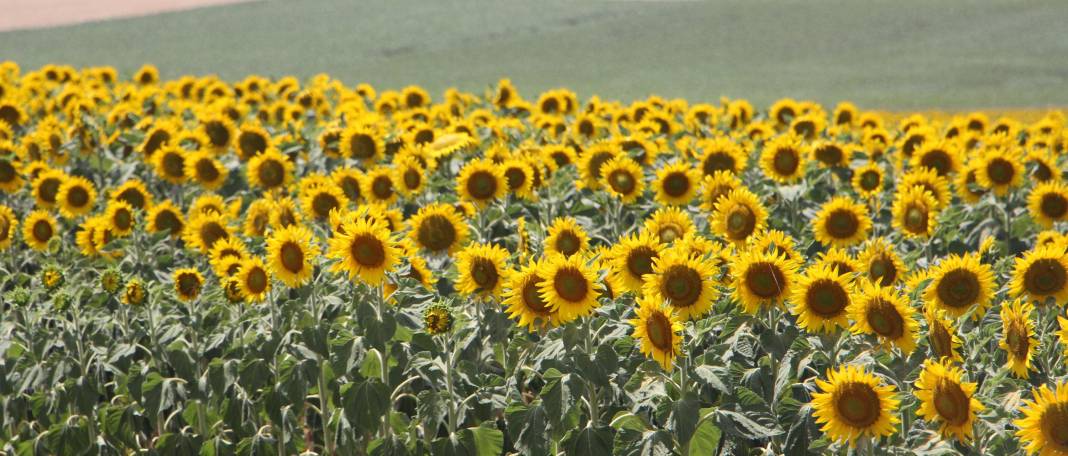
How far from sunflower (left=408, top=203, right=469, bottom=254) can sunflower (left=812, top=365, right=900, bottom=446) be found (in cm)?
259

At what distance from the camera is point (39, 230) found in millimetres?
7238

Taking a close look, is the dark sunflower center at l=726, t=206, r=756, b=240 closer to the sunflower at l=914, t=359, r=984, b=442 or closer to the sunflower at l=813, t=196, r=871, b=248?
the sunflower at l=813, t=196, r=871, b=248

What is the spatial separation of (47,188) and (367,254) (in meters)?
4.04

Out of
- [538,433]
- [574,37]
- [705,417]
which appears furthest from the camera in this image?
[574,37]

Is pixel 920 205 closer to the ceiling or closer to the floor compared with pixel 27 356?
closer to the ceiling

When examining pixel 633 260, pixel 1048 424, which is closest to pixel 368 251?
pixel 633 260

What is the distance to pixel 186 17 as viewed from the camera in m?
63.2

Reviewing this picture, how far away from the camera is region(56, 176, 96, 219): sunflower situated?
25.3ft

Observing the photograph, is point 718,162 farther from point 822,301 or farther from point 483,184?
point 822,301

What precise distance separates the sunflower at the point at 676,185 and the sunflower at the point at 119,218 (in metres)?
3.32

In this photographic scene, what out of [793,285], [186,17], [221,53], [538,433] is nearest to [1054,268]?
[793,285]

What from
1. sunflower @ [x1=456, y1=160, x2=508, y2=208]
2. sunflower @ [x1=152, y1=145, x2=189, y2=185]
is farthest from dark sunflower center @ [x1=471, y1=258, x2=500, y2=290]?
sunflower @ [x1=152, y1=145, x2=189, y2=185]

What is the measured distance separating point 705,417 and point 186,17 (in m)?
63.8

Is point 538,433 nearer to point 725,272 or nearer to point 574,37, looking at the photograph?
Result: point 725,272
